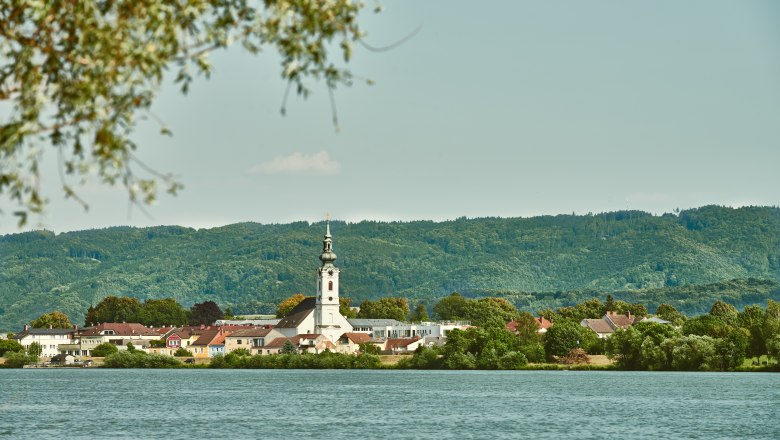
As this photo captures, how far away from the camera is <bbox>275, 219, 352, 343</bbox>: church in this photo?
185 metres

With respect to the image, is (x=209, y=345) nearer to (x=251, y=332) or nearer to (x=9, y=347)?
(x=251, y=332)

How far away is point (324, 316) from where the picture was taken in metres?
187

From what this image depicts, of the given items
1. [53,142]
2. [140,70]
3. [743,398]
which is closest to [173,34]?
[140,70]

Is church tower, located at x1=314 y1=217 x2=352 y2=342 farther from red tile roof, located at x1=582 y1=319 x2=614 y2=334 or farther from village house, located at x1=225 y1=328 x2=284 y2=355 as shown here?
→ red tile roof, located at x1=582 y1=319 x2=614 y2=334

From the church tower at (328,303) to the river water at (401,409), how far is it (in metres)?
72.1

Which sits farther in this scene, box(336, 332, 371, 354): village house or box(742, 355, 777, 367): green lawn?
box(336, 332, 371, 354): village house

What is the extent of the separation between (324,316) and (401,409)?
376 ft

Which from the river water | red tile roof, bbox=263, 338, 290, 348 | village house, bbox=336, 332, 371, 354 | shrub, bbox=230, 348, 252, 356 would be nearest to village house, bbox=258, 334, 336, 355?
red tile roof, bbox=263, 338, 290, 348

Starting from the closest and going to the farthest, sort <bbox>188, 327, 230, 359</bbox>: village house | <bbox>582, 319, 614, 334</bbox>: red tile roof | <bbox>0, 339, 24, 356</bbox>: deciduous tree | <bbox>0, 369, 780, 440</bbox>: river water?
<bbox>0, 369, 780, 440</bbox>: river water, <bbox>0, 339, 24, 356</bbox>: deciduous tree, <bbox>188, 327, 230, 359</bbox>: village house, <bbox>582, 319, 614, 334</bbox>: red tile roof

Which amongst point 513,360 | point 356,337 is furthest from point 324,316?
point 513,360

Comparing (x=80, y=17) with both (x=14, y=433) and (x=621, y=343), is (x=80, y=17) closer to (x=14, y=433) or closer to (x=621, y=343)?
(x=14, y=433)

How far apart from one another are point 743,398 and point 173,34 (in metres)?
72.9

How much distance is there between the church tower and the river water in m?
72.1

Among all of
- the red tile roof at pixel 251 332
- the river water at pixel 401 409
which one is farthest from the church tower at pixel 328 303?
the river water at pixel 401 409
